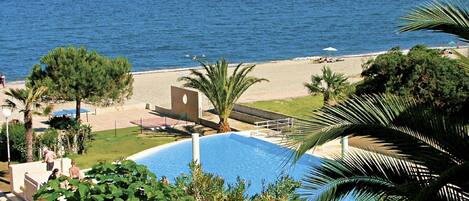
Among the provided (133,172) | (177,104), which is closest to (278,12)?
(177,104)

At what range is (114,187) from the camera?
648 cm

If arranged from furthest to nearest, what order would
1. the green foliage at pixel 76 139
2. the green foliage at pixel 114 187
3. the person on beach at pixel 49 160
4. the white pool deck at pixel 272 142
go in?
the green foliage at pixel 76 139 → the white pool deck at pixel 272 142 → the person on beach at pixel 49 160 → the green foliage at pixel 114 187

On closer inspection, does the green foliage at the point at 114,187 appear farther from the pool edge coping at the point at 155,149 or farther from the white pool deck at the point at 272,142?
the pool edge coping at the point at 155,149

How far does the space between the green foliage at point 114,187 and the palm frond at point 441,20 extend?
8.79ft

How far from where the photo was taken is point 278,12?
4373 inches

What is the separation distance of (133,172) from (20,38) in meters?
74.0

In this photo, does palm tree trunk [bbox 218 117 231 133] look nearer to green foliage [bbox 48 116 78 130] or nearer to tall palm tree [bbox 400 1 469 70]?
green foliage [bbox 48 116 78 130]

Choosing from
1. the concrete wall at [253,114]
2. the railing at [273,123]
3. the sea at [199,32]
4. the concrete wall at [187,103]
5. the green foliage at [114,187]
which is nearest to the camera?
the green foliage at [114,187]

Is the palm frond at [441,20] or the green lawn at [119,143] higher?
the palm frond at [441,20]

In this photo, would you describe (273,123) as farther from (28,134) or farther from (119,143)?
(28,134)

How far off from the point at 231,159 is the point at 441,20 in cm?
1527

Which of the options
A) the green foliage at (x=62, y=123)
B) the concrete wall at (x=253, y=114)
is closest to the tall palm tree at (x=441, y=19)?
the green foliage at (x=62, y=123)

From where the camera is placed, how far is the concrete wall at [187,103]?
25.8 metres

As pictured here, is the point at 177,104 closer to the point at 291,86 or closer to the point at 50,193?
the point at 291,86
